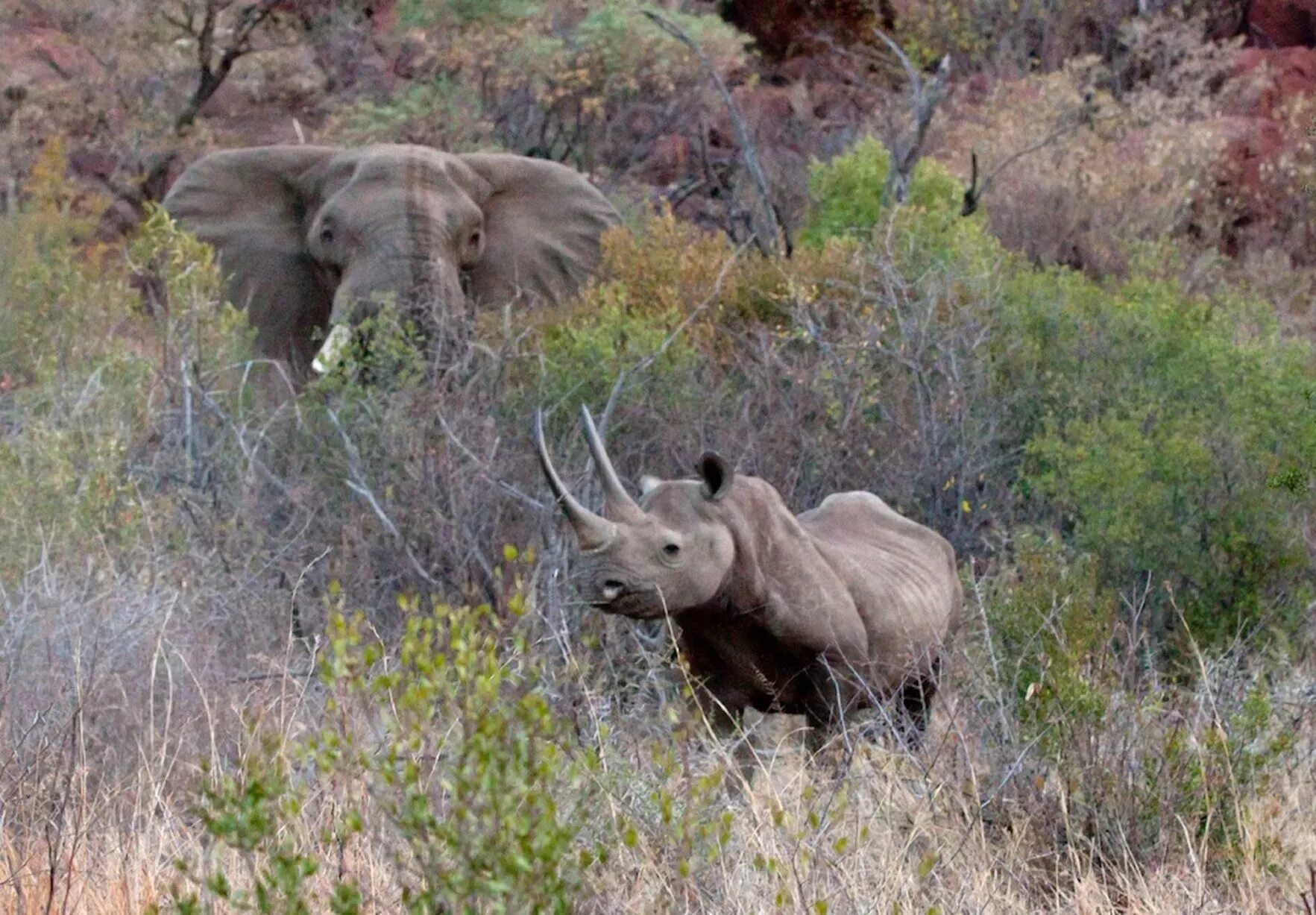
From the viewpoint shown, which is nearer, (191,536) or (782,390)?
(191,536)

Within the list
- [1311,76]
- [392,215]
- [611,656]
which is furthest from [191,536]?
[1311,76]

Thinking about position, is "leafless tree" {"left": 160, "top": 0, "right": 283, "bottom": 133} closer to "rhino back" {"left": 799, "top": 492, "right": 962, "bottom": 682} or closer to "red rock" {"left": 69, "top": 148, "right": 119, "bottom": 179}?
"red rock" {"left": 69, "top": 148, "right": 119, "bottom": 179}

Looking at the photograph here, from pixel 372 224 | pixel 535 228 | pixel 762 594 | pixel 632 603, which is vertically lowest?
pixel 535 228

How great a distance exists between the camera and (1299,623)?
25.0 ft

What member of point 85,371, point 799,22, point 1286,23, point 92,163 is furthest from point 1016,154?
point 92,163

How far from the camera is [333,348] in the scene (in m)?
10.4

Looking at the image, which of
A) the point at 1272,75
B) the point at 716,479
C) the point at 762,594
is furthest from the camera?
the point at 1272,75

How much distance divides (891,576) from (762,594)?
1.98ft

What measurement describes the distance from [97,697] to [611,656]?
1859 mm

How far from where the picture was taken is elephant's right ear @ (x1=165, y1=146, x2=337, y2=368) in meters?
12.6

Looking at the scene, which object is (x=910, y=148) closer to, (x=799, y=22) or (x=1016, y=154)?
(x=1016, y=154)

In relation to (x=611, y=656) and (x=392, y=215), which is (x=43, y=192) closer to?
(x=392, y=215)

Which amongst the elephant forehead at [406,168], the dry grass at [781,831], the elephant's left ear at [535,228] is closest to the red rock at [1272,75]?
the elephant's left ear at [535,228]

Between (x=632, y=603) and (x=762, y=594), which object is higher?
(x=632, y=603)
